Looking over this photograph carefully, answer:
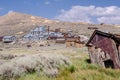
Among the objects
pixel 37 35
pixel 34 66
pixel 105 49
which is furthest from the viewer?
pixel 37 35

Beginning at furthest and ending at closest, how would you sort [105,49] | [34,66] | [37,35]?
[37,35] < [105,49] < [34,66]

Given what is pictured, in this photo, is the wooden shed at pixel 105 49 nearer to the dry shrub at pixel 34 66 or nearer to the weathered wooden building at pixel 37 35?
the dry shrub at pixel 34 66

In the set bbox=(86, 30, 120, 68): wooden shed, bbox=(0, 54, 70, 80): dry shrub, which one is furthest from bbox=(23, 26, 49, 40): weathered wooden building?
bbox=(0, 54, 70, 80): dry shrub

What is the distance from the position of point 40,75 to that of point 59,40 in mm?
61453

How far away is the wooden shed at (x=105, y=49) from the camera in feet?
47.7

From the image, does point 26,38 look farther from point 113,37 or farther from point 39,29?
point 113,37

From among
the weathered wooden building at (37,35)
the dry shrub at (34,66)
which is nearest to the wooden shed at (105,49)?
the dry shrub at (34,66)

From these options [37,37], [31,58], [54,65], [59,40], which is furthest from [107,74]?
[37,37]

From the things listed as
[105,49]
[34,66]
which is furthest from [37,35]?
[34,66]

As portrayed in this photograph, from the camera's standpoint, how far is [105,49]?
1524 centimetres

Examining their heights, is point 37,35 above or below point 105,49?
below

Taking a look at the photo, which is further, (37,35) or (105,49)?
(37,35)

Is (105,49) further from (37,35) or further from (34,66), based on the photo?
(37,35)

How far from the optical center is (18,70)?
10867mm
